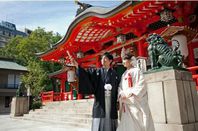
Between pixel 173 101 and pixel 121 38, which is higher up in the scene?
pixel 121 38

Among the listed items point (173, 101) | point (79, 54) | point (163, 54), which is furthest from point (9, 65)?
point (173, 101)

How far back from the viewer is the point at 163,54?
185 inches

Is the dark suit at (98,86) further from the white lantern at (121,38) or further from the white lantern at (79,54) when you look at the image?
the white lantern at (79,54)

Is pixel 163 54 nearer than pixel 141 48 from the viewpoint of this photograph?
Yes

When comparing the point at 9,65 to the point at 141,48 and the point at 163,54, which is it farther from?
the point at 163,54

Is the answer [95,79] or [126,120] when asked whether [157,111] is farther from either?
[95,79]

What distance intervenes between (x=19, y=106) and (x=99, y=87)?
13.0 m

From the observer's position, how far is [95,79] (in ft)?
10.9

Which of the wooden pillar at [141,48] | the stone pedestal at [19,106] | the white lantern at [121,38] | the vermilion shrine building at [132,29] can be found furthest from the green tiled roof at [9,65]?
the wooden pillar at [141,48]

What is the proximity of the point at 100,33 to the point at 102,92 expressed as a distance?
9.43 meters

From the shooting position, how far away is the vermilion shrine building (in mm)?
7750

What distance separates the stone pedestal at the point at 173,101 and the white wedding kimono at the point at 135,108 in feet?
4.01

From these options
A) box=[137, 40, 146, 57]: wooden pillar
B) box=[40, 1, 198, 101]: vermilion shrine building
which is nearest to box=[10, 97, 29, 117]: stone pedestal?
box=[40, 1, 198, 101]: vermilion shrine building

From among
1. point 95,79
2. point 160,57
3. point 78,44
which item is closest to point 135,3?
point 160,57
